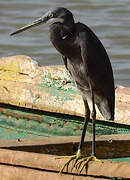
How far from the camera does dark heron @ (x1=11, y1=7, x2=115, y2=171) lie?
3793mm

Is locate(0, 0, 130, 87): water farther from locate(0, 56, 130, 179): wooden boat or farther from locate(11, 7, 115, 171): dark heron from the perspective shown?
locate(11, 7, 115, 171): dark heron

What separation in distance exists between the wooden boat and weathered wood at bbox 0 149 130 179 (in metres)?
1.06

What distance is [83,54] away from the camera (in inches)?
150

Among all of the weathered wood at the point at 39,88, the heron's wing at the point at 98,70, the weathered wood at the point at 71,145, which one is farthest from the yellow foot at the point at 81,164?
the weathered wood at the point at 39,88

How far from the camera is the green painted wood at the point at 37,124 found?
15.9 ft

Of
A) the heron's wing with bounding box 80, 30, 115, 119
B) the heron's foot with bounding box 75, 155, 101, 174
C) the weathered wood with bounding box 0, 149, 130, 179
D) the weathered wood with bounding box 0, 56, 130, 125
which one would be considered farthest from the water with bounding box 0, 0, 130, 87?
the weathered wood with bounding box 0, 149, 130, 179

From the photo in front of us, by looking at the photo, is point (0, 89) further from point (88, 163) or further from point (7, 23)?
point (7, 23)

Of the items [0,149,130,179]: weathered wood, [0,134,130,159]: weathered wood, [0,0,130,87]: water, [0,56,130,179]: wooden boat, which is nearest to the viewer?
[0,149,130,179]: weathered wood

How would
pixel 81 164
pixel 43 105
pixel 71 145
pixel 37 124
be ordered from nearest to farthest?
pixel 81 164
pixel 71 145
pixel 43 105
pixel 37 124

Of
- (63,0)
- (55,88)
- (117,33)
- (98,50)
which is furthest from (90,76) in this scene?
(63,0)

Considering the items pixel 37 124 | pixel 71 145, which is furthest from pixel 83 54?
pixel 37 124

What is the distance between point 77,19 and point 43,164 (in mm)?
6572

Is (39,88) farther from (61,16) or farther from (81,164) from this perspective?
(81,164)

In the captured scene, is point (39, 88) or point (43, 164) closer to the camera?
point (43, 164)
